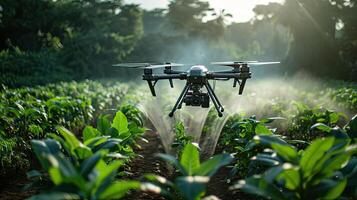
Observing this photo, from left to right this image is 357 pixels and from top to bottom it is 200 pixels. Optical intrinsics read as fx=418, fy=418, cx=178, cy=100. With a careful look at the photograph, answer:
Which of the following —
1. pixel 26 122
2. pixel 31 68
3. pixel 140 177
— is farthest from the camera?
pixel 31 68

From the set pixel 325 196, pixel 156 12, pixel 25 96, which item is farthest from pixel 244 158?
pixel 156 12

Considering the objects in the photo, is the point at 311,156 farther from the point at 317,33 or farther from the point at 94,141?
the point at 317,33

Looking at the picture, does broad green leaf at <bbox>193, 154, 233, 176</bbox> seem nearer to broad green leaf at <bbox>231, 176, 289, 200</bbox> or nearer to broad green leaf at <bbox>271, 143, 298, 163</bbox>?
broad green leaf at <bbox>231, 176, 289, 200</bbox>

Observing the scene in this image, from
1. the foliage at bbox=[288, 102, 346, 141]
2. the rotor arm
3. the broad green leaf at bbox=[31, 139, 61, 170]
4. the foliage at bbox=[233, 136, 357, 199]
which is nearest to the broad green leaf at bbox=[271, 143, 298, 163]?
the foliage at bbox=[233, 136, 357, 199]

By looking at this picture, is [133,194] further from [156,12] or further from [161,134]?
[156,12]

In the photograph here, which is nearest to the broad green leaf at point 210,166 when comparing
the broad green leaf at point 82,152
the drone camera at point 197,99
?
the broad green leaf at point 82,152

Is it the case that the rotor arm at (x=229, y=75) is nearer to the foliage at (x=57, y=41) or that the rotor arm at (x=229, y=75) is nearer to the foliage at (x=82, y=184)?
the foliage at (x=82, y=184)

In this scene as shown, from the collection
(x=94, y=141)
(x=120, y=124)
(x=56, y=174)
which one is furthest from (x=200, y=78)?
(x=56, y=174)

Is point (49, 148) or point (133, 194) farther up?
point (49, 148)
